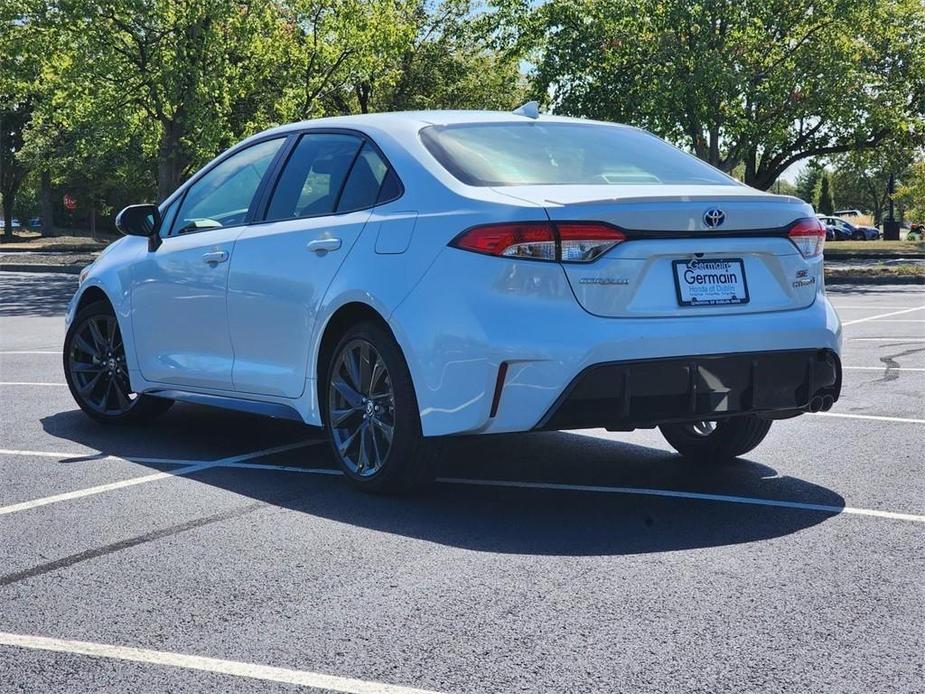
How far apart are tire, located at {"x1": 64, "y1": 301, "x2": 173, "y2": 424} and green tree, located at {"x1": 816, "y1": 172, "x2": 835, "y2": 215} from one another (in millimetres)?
125674

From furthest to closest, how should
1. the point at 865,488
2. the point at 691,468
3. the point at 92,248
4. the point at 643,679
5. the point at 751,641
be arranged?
the point at 92,248 → the point at 691,468 → the point at 865,488 → the point at 751,641 → the point at 643,679

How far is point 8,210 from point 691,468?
70082 mm

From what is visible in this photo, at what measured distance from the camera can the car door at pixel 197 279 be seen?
7031mm

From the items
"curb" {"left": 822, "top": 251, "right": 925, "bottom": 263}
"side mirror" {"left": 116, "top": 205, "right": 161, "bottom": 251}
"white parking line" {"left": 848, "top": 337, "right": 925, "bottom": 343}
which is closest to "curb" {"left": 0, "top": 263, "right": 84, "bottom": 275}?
"curb" {"left": 822, "top": 251, "right": 925, "bottom": 263}

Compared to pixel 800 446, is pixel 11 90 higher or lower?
higher

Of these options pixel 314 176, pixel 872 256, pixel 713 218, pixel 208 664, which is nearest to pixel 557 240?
pixel 713 218

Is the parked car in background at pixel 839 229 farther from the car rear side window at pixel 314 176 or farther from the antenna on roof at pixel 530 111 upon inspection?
the car rear side window at pixel 314 176

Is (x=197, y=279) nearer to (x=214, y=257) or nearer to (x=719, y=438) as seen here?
(x=214, y=257)

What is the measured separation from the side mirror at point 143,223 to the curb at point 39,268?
93.9 ft

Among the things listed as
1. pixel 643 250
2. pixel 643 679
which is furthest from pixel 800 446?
pixel 643 679

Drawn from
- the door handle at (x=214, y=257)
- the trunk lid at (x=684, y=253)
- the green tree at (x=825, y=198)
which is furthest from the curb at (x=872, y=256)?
the green tree at (x=825, y=198)

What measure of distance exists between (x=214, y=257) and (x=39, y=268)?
1243 inches

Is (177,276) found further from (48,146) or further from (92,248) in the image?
(48,146)

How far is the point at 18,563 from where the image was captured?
4.89 metres
